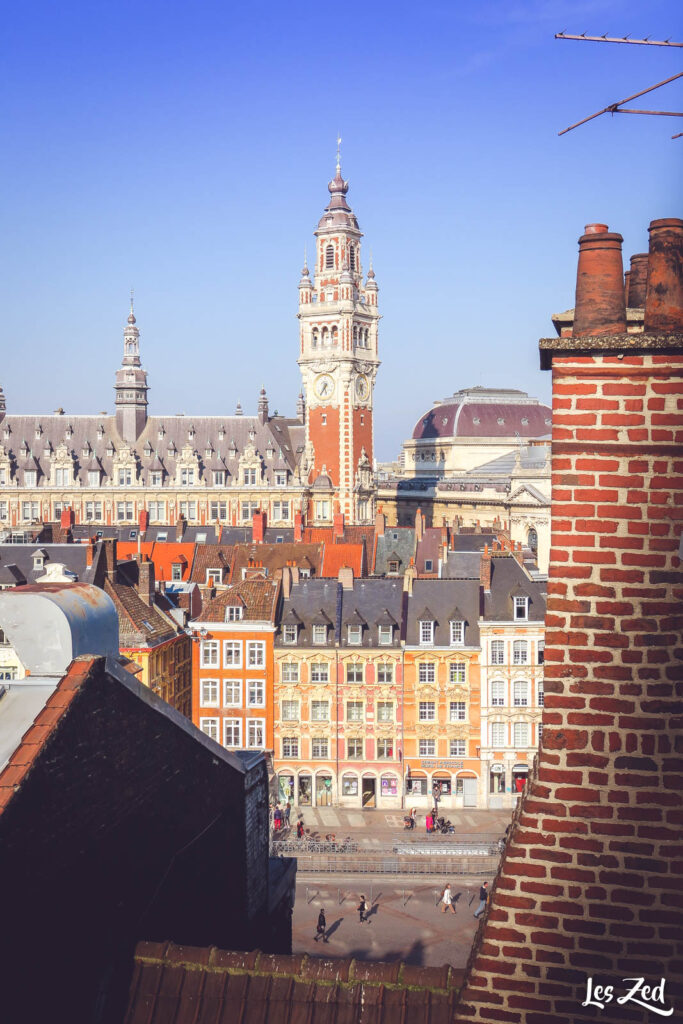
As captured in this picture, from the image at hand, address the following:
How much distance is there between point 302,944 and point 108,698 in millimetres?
23373

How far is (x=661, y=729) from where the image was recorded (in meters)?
5.68

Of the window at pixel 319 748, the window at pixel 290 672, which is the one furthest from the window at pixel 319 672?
the window at pixel 319 748

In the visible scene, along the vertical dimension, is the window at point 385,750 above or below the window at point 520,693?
below

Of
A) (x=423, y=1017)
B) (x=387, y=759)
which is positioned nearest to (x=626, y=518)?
(x=423, y=1017)

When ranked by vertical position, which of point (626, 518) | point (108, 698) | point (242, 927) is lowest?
point (242, 927)

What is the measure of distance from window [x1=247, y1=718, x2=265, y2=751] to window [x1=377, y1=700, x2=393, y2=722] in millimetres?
4327

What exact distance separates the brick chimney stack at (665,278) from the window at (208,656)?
124 ft

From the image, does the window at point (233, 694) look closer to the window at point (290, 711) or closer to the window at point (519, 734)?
the window at point (290, 711)

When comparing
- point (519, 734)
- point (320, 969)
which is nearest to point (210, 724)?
point (519, 734)

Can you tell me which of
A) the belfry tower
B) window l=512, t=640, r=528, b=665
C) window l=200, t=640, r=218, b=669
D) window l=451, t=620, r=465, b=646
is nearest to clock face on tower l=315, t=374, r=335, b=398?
the belfry tower

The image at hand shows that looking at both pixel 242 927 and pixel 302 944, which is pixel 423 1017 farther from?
pixel 302 944

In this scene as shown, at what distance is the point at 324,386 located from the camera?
9325 cm

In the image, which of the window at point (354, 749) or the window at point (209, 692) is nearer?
the window at point (354, 749)

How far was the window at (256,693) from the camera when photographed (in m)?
42.1
